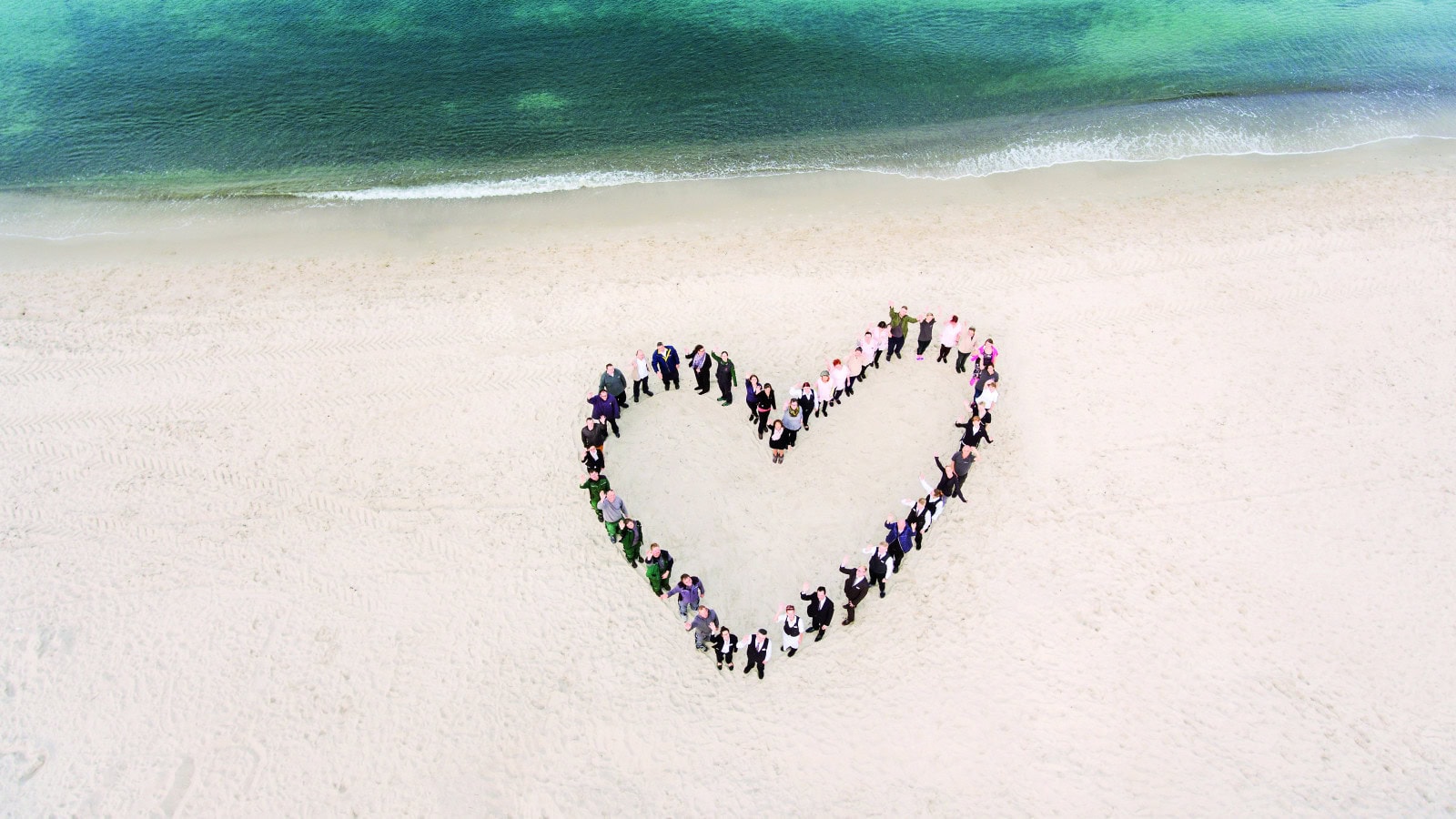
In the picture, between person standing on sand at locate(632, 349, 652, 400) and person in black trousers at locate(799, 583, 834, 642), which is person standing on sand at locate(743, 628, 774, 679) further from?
person standing on sand at locate(632, 349, 652, 400)

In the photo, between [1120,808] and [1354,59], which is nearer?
[1120,808]

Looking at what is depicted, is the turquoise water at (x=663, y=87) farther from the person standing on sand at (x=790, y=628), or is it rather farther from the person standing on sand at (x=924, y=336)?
the person standing on sand at (x=790, y=628)

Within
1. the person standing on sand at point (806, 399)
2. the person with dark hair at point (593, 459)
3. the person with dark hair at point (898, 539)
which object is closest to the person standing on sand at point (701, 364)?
the person standing on sand at point (806, 399)

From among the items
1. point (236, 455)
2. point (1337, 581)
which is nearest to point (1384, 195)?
point (1337, 581)

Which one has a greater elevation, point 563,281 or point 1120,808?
point 563,281

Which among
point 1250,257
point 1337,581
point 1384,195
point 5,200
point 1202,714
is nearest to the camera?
point 1202,714

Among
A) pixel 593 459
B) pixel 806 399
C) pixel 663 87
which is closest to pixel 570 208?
pixel 663 87

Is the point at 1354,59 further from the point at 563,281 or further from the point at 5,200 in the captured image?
the point at 5,200
